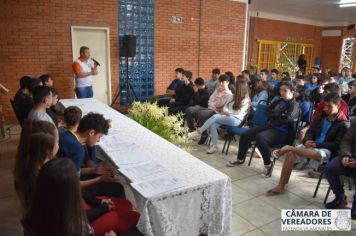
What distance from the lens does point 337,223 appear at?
8.68 ft

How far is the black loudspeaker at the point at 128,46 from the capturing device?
6.43m

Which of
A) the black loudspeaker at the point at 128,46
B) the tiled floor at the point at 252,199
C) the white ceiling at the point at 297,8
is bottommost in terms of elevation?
the tiled floor at the point at 252,199

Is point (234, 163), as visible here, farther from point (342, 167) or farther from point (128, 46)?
point (128, 46)

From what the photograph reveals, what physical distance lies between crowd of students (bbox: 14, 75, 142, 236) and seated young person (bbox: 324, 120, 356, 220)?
2041mm

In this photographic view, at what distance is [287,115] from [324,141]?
0.58 meters

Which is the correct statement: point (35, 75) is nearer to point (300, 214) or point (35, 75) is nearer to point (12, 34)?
point (12, 34)

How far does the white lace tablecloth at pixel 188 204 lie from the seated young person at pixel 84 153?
391mm

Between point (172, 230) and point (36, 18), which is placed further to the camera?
point (36, 18)

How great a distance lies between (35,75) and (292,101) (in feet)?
16.3

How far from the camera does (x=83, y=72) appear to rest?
583cm

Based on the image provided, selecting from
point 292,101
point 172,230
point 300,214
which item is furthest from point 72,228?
point 292,101

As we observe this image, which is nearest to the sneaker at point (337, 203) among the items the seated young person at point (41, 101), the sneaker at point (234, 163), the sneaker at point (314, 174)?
the sneaker at point (314, 174)

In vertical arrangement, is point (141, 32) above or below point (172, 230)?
above

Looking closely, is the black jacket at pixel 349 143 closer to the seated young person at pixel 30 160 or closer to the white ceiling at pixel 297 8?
the seated young person at pixel 30 160
